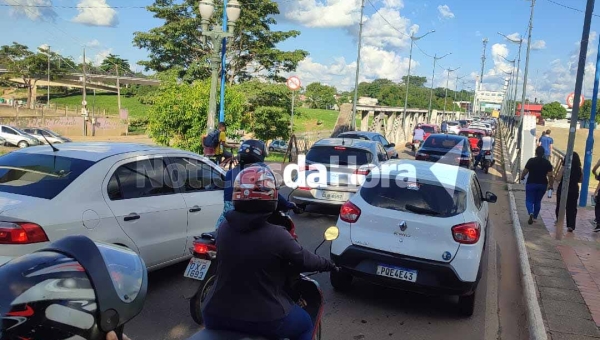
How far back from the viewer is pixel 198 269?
419 cm


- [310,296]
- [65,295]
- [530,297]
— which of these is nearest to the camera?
[65,295]

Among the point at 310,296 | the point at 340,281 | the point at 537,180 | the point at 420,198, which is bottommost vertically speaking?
the point at 340,281

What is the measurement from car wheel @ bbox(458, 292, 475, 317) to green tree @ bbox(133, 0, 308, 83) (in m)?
27.0

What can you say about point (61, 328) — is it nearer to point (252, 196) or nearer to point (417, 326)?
point (252, 196)

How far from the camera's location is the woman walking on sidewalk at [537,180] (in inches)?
395

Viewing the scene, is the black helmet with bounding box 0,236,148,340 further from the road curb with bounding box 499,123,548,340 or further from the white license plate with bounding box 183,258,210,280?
the road curb with bounding box 499,123,548,340

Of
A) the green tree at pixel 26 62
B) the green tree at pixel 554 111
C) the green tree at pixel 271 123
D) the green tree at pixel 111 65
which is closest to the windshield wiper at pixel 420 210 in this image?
the green tree at pixel 271 123

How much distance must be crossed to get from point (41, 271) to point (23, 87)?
91.2m

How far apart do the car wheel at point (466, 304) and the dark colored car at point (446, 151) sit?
1070 cm

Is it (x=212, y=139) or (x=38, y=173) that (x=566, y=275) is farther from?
(x=212, y=139)

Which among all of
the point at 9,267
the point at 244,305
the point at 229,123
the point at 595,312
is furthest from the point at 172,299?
the point at 229,123

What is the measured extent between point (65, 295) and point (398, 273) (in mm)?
3999

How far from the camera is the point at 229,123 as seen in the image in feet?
54.7

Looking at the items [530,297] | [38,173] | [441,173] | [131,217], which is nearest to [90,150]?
[38,173]
